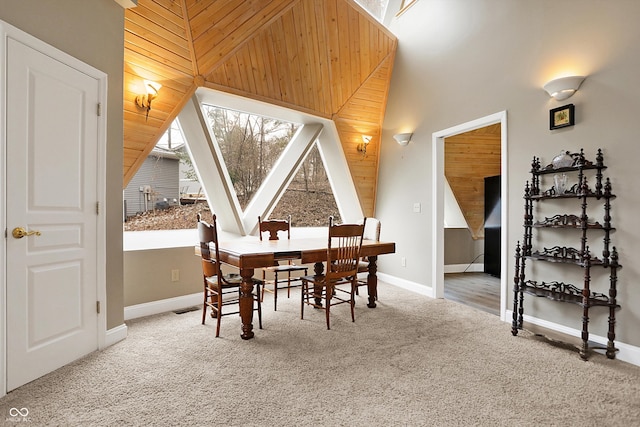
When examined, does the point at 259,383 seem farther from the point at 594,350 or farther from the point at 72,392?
the point at 594,350

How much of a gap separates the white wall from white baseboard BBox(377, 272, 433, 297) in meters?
0.08

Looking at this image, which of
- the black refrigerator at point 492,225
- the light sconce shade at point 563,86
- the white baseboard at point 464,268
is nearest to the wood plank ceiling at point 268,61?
the white baseboard at point 464,268

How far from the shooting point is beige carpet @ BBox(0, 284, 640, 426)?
1.80m

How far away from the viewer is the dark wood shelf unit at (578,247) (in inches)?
100

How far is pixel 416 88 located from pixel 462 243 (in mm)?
3006

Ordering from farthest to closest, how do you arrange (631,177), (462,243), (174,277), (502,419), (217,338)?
(462,243) → (174,277) → (217,338) → (631,177) → (502,419)

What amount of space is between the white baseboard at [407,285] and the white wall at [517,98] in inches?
3.2

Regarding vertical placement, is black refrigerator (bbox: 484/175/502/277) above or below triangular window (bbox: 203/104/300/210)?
below

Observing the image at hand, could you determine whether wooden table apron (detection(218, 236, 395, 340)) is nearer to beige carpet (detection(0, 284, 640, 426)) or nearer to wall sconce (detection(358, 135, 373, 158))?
beige carpet (detection(0, 284, 640, 426))

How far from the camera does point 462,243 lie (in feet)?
20.3

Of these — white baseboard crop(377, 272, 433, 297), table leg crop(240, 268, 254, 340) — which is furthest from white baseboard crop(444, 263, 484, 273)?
table leg crop(240, 268, 254, 340)

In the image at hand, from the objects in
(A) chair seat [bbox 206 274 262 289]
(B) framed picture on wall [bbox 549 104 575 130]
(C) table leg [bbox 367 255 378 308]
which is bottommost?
(C) table leg [bbox 367 255 378 308]

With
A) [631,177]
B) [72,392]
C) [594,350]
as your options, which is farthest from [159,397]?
[631,177]

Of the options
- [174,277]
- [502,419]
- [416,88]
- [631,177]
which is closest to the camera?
[502,419]
